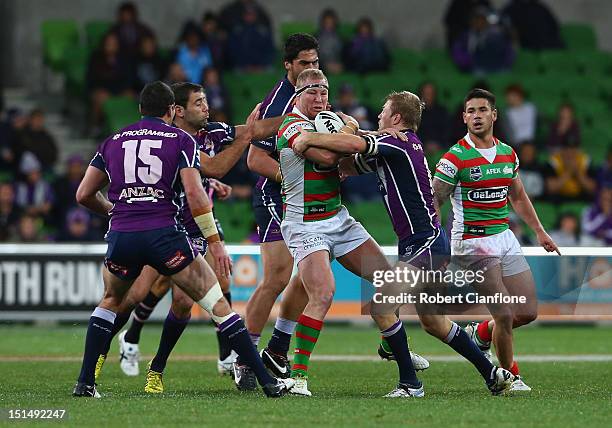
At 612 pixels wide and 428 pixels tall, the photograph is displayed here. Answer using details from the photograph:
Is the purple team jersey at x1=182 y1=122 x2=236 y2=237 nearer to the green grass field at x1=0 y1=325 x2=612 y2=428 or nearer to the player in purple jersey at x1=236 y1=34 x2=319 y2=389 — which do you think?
the player in purple jersey at x1=236 y1=34 x2=319 y2=389

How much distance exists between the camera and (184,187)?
878cm

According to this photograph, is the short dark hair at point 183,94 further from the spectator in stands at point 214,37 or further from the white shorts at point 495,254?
the spectator in stands at point 214,37

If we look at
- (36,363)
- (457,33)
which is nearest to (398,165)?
(36,363)

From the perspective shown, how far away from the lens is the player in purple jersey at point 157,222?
28.8 feet

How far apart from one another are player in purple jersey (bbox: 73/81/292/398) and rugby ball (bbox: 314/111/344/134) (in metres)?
0.93

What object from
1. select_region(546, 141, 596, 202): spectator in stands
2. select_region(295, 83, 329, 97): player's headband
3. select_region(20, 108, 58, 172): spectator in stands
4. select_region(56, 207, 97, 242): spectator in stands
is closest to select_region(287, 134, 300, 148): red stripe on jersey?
select_region(295, 83, 329, 97): player's headband

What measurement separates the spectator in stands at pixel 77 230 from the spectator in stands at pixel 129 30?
137 inches

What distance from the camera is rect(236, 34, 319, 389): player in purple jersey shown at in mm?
9945

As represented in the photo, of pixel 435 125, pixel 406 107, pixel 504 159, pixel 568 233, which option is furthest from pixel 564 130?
pixel 406 107

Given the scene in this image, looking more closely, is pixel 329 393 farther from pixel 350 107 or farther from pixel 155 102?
pixel 350 107

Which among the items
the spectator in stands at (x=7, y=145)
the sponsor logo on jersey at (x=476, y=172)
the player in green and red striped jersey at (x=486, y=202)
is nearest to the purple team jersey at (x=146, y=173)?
the player in green and red striped jersey at (x=486, y=202)

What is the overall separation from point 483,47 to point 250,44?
149 inches

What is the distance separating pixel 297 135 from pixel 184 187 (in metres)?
0.91

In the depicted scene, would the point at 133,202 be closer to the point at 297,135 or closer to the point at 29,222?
the point at 297,135
